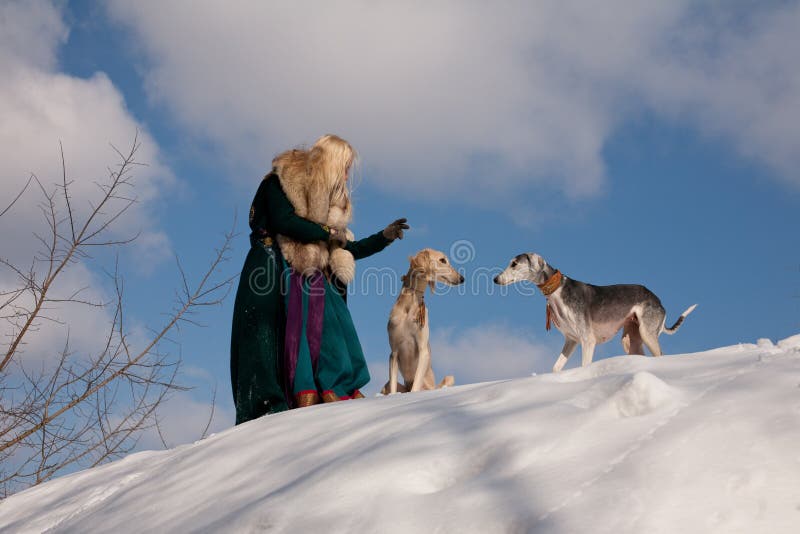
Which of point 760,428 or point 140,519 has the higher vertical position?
point 140,519

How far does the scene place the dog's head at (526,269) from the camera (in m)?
8.62

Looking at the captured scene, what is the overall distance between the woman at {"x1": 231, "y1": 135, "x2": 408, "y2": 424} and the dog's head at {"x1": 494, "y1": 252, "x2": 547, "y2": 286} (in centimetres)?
332

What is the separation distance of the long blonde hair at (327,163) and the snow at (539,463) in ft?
8.39

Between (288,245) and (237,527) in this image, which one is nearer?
(237,527)

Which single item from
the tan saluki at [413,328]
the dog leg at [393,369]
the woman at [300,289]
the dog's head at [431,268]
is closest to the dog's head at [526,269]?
the dog's head at [431,268]

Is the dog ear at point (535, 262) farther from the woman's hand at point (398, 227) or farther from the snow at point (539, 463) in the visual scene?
the snow at point (539, 463)

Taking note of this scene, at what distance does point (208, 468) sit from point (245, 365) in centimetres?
208

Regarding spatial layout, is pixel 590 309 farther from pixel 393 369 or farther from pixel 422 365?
pixel 393 369

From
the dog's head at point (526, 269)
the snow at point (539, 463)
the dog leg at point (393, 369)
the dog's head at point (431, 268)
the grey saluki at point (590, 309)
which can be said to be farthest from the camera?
the dog's head at point (526, 269)

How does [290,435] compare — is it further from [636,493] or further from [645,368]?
[636,493]

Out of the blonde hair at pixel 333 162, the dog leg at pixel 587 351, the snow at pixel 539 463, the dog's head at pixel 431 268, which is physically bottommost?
the snow at pixel 539 463

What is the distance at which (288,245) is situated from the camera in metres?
5.54

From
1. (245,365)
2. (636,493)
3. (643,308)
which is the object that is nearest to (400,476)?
(636,493)

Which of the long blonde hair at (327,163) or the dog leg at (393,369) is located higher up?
the long blonde hair at (327,163)
